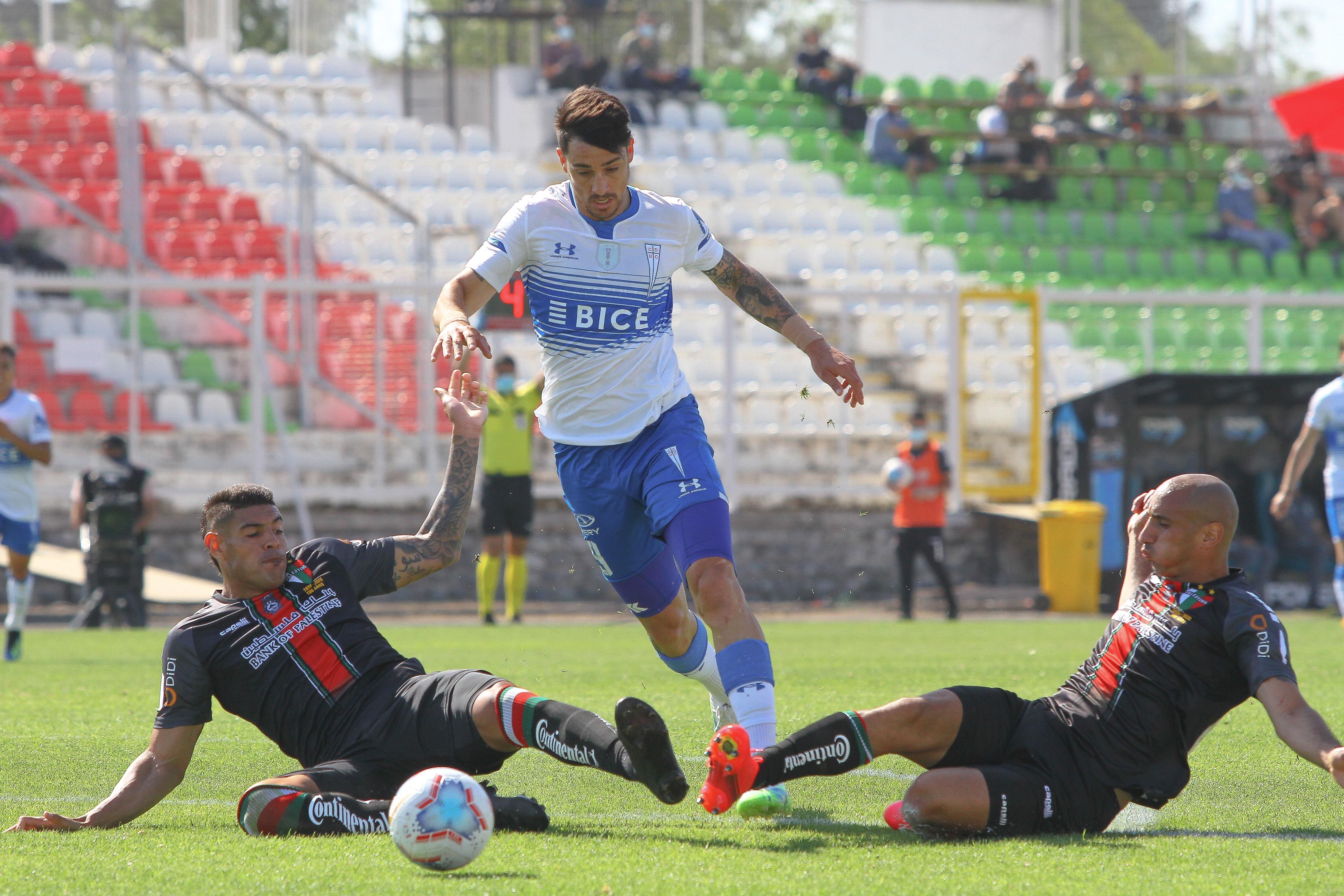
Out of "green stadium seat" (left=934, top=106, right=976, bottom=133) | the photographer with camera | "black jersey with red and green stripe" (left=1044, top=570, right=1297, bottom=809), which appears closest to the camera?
"black jersey with red and green stripe" (left=1044, top=570, right=1297, bottom=809)

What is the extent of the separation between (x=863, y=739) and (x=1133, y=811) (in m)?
1.15

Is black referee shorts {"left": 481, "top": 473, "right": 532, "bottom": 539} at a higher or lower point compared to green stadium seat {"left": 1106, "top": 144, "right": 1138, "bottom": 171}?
lower

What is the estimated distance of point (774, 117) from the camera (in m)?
24.8

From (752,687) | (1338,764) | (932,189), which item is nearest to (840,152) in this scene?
(932,189)

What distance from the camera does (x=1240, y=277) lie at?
22266 millimetres

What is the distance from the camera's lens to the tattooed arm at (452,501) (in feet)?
15.4

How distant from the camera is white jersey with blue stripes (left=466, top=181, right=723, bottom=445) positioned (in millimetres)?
4906

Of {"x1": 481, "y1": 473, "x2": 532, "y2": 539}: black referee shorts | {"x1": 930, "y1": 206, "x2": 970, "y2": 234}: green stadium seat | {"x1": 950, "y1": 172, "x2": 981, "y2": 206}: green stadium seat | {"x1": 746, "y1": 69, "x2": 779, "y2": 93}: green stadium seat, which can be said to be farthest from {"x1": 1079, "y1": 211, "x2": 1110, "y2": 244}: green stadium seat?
{"x1": 481, "y1": 473, "x2": 532, "y2": 539}: black referee shorts

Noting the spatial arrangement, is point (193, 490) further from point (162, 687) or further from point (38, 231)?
point (162, 687)

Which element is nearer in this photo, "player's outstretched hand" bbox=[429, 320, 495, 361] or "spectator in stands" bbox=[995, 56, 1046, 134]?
"player's outstretched hand" bbox=[429, 320, 495, 361]

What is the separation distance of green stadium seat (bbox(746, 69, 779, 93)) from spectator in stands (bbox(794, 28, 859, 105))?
449mm

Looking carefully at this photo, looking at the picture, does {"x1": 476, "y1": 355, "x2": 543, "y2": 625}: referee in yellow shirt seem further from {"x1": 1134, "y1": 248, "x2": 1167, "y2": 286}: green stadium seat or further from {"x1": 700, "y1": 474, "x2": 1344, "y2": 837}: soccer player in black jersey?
{"x1": 1134, "y1": 248, "x2": 1167, "y2": 286}: green stadium seat

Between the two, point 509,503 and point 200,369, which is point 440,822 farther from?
point 200,369

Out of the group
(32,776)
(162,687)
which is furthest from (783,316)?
(32,776)
